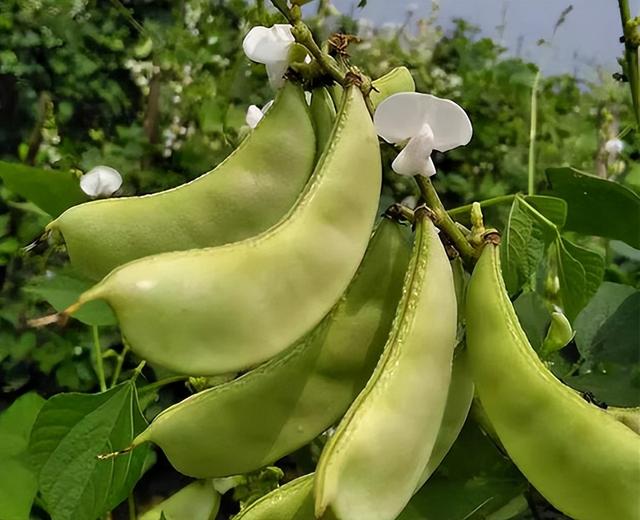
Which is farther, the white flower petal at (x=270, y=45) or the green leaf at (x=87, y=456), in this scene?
the green leaf at (x=87, y=456)

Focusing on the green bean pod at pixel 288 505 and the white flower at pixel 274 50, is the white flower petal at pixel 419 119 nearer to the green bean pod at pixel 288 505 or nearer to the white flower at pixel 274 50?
the white flower at pixel 274 50

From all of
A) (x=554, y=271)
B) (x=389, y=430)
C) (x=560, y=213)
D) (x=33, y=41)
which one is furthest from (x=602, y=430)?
(x=33, y=41)

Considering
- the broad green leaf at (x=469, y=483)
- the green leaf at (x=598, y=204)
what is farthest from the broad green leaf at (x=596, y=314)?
the broad green leaf at (x=469, y=483)

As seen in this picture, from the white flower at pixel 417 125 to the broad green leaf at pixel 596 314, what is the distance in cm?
27

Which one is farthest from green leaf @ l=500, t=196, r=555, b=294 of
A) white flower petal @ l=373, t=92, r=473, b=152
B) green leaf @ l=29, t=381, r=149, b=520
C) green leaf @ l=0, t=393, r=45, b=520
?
green leaf @ l=0, t=393, r=45, b=520

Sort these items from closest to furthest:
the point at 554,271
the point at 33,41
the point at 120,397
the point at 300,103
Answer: the point at 300,103 < the point at 120,397 < the point at 554,271 < the point at 33,41

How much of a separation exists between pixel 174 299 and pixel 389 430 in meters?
0.10

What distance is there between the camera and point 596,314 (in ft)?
2.12

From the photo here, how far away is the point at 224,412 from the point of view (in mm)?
398

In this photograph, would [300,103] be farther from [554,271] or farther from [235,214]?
[554,271]

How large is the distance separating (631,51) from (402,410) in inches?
12.3

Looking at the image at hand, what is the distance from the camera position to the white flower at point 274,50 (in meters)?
0.45

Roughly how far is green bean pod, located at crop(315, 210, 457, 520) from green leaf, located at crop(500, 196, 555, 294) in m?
0.13

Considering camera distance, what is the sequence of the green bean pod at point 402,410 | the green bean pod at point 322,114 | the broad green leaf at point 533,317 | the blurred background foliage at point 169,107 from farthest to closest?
the blurred background foliage at point 169,107 < the broad green leaf at point 533,317 < the green bean pod at point 322,114 < the green bean pod at point 402,410
